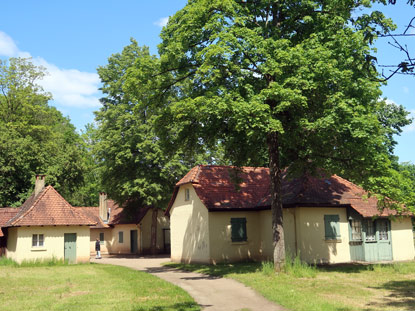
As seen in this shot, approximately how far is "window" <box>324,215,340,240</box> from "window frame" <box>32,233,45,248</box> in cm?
1849

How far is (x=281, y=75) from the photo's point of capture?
16.6 m

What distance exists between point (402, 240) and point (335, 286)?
496 inches

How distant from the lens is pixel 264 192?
27.2m

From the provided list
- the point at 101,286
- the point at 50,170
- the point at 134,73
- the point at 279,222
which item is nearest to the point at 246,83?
the point at 134,73

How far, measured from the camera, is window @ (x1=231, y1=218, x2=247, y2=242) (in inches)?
990

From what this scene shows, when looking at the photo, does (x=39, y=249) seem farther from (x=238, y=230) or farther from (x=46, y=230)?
(x=238, y=230)

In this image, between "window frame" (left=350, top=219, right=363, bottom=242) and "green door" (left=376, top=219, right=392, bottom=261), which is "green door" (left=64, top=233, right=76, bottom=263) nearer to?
"window frame" (left=350, top=219, right=363, bottom=242)

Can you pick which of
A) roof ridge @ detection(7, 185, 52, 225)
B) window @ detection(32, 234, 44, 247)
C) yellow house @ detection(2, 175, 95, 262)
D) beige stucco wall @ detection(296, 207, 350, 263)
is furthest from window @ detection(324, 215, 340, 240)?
roof ridge @ detection(7, 185, 52, 225)

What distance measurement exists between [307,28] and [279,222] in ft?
29.0

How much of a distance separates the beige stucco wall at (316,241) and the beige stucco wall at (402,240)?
336 cm

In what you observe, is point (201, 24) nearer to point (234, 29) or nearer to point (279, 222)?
point (234, 29)

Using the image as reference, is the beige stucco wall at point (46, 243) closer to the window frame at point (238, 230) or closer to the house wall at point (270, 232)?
the window frame at point (238, 230)

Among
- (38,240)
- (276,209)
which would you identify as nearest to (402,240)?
(276,209)

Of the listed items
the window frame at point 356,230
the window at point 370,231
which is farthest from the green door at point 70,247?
the window at point 370,231
